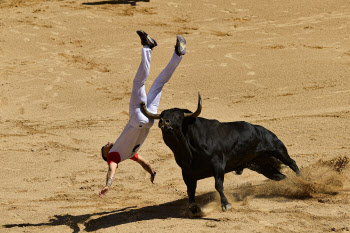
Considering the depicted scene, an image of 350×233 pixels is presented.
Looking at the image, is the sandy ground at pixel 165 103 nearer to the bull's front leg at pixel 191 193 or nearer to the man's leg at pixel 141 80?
the bull's front leg at pixel 191 193

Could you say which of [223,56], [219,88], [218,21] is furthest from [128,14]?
[219,88]

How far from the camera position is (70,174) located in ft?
35.1

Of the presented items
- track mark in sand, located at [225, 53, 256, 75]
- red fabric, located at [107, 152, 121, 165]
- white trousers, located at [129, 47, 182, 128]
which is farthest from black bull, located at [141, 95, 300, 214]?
track mark in sand, located at [225, 53, 256, 75]

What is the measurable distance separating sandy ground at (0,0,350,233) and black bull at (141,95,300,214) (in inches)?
19.6

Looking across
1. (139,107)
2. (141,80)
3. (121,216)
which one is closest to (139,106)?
(139,107)

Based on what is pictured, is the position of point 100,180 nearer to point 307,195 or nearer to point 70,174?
point 70,174

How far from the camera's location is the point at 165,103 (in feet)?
45.4

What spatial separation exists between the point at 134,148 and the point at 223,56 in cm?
752

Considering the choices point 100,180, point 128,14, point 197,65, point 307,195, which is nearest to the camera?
point 307,195

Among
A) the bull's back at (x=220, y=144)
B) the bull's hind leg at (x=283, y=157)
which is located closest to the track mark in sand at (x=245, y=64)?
the bull's hind leg at (x=283, y=157)

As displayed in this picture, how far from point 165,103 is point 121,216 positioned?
209 inches

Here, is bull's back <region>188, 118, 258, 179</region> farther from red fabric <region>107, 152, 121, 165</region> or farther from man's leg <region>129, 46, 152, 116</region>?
red fabric <region>107, 152, 121, 165</region>

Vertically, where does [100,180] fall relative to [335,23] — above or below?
below

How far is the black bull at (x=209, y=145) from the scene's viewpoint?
819cm
